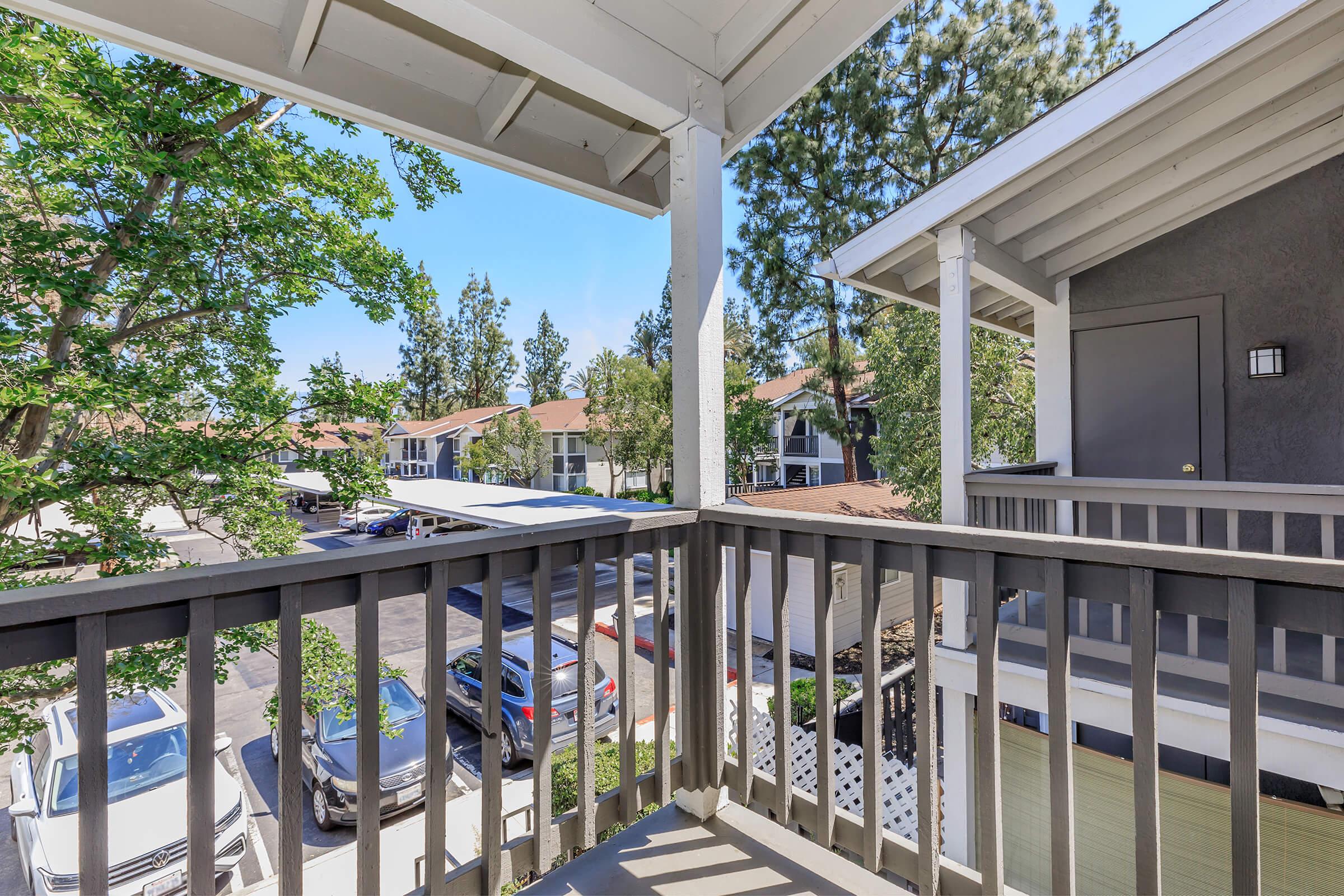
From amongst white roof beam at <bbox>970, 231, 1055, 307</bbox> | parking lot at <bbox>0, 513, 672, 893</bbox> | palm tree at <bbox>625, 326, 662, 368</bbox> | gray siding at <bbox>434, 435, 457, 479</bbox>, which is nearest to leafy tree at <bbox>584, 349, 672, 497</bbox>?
parking lot at <bbox>0, 513, 672, 893</bbox>

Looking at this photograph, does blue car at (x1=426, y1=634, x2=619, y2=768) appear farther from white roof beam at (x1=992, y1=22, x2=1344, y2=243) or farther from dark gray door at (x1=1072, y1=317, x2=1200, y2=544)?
white roof beam at (x1=992, y1=22, x2=1344, y2=243)

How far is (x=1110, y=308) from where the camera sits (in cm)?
461

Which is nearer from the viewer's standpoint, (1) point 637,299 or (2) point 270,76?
(2) point 270,76

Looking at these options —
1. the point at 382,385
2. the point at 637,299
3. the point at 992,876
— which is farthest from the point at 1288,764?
the point at 637,299

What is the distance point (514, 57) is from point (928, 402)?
24.4 feet

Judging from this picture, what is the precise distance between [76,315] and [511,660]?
4.05 meters

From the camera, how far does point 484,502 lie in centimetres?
848

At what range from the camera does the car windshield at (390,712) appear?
5496mm

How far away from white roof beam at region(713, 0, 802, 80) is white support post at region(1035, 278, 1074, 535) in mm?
4005

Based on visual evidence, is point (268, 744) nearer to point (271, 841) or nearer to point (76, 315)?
point (271, 841)

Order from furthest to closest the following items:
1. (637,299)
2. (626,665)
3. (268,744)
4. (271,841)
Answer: (637,299), (268,744), (271,841), (626,665)

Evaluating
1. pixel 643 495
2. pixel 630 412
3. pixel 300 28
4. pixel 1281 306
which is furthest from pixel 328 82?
pixel 643 495

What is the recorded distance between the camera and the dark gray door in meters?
4.28

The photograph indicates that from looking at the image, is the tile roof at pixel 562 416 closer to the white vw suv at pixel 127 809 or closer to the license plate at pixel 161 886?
the white vw suv at pixel 127 809
